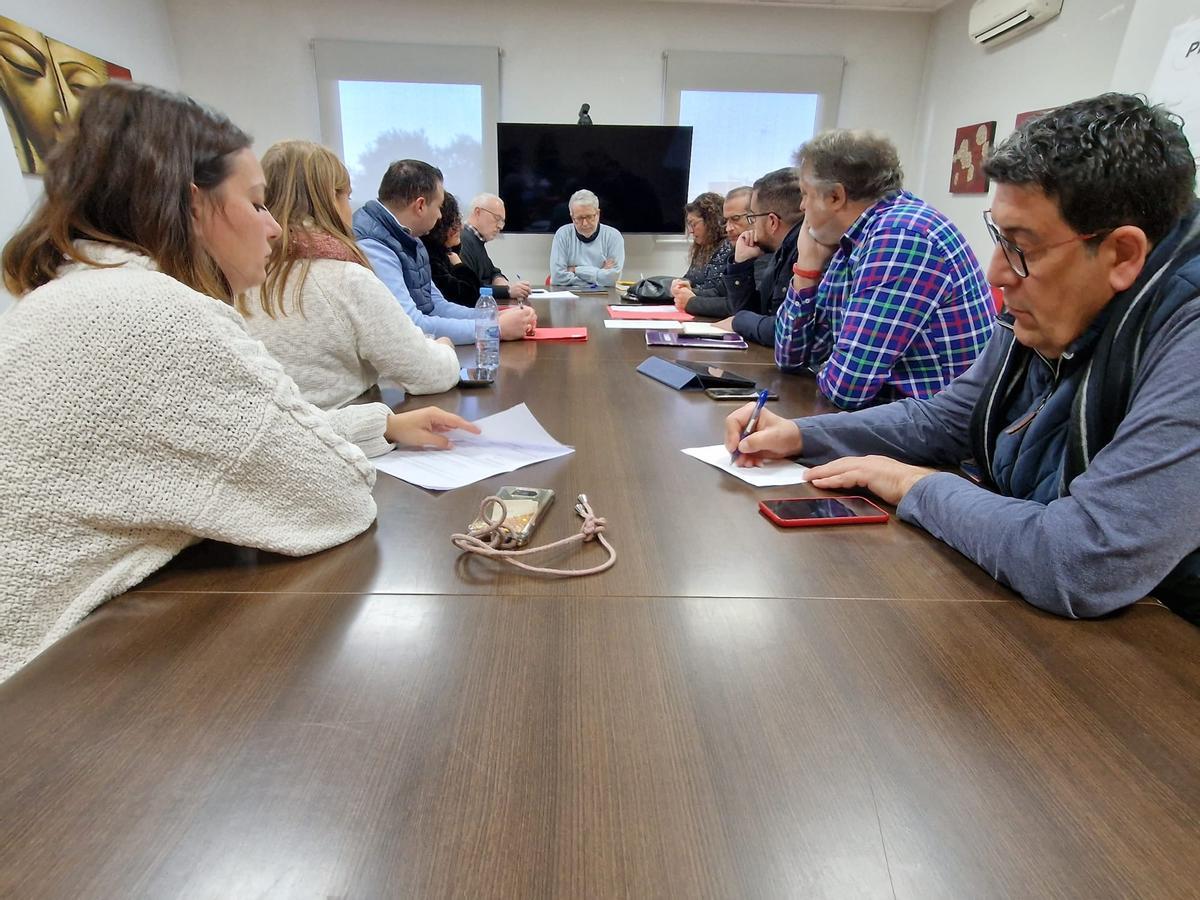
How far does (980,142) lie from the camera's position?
4.42 m

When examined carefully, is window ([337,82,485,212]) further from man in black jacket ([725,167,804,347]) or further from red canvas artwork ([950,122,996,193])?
red canvas artwork ([950,122,996,193])

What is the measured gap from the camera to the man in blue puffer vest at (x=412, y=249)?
2250 mm

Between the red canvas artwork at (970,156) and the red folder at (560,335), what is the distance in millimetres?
3399

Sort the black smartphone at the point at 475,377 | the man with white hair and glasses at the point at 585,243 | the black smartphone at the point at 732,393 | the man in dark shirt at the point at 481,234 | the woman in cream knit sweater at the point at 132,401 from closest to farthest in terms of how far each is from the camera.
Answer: the woman in cream knit sweater at the point at 132,401
the black smartphone at the point at 732,393
the black smartphone at the point at 475,377
the man in dark shirt at the point at 481,234
the man with white hair and glasses at the point at 585,243

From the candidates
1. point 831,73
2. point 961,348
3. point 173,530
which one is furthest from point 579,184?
point 173,530

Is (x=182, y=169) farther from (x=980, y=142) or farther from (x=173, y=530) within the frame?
(x=980, y=142)

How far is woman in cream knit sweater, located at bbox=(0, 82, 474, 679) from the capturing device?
2.24ft

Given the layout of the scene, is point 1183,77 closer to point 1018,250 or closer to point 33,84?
point 1018,250

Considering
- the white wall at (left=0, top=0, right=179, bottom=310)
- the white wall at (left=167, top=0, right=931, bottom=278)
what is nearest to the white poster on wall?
the white wall at (left=167, top=0, right=931, bottom=278)

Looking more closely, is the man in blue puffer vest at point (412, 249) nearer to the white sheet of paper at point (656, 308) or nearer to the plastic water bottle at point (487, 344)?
the plastic water bottle at point (487, 344)

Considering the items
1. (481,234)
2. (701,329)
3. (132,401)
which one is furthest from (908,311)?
(481,234)

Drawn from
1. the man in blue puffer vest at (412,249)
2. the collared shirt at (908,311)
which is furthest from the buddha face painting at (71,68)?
the collared shirt at (908,311)

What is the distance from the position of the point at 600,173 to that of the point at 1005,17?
2.66 m

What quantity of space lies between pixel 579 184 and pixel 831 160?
3.64 metres
